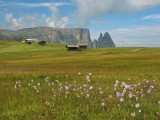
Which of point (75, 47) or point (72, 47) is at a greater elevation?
point (72, 47)

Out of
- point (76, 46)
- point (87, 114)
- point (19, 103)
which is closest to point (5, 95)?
point (19, 103)

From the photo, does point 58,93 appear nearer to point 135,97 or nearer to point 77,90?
point 77,90

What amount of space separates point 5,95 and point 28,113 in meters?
2.70

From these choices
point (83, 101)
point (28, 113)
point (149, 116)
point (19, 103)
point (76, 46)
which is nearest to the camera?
point (149, 116)

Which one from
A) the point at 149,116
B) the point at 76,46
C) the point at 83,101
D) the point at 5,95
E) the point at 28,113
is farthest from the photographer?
the point at 76,46

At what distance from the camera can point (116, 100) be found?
30.9 feet

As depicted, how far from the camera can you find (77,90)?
10.9m

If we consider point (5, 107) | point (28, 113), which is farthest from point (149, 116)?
point (5, 107)

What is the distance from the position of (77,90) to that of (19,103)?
1815 millimetres

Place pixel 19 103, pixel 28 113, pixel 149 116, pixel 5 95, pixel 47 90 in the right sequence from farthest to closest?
1. pixel 47 90
2. pixel 5 95
3. pixel 19 103
4. pixel 28 113
5. pixel 149 116

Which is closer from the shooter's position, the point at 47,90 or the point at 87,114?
the point at 87,114

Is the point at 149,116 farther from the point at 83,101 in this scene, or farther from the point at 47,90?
the point at 47,90

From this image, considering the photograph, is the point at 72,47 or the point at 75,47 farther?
the point at 75,47

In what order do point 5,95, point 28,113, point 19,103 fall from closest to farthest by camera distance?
point 28,113 → point 19,103 → point 5,95
